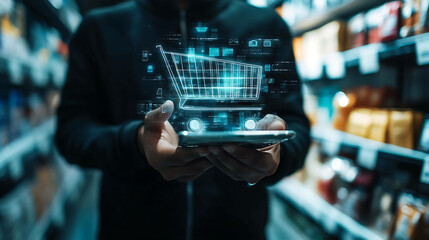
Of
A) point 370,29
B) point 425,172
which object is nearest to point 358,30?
point 370,29

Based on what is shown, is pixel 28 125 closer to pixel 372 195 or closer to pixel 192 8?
pixel 192 8

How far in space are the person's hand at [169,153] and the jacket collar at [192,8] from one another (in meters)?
0.36

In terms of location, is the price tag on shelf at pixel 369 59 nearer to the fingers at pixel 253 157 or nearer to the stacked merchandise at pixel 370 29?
the stacked merchandise at pixel 370 29

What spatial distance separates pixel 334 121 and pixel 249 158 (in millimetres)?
1511

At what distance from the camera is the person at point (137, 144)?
707 millimetres

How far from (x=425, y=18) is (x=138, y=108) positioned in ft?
3.98

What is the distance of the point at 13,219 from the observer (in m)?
1.33

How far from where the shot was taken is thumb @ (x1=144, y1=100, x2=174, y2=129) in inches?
16.9

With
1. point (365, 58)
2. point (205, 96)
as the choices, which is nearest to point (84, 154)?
point (205, 96)

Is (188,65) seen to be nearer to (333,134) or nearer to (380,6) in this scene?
(380,6)

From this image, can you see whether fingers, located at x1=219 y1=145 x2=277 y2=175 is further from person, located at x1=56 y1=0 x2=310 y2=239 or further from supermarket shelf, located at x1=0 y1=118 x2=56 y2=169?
supermarket shelf, located at x1=0 y1=118 x2=56 y2=169

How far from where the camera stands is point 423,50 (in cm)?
100

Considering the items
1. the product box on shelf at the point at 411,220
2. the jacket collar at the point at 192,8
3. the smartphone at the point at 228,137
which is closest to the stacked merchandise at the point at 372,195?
the product box on shelf at the point at 411,220

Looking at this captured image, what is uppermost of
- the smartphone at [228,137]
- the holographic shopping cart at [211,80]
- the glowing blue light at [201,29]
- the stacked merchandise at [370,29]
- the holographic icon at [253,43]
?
the stacked merchandise at [370,29]
